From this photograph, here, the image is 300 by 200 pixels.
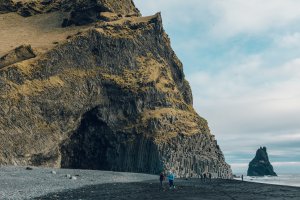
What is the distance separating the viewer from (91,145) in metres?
104

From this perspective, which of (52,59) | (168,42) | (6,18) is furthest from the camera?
(6,18)

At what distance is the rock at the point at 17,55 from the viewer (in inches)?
4035

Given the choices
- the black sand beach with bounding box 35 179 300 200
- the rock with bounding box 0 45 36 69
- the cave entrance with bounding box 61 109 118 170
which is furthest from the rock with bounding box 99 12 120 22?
the black sand beach with bounding box 35 179 300 200

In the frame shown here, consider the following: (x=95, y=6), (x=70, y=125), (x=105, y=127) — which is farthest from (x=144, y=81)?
(x=95, y=6)

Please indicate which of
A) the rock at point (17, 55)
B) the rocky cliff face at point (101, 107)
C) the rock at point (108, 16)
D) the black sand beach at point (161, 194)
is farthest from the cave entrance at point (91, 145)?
the black sand beach at point (161, 194)

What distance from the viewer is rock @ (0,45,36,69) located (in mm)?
102481

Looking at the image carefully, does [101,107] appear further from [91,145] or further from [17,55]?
[17,55]

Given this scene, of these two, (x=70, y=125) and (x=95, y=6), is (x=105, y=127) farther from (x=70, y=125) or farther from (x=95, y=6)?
(x=95, y=6)

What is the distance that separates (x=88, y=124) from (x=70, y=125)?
26.3ft

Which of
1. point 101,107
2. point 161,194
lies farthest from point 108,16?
point 161,194

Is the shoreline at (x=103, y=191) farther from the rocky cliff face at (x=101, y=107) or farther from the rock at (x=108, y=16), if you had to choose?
the rock at (x=108, y=16)

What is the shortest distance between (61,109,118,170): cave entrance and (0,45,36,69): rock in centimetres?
2389

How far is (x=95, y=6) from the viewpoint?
138750 mm

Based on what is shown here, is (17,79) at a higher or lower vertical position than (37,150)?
higher
